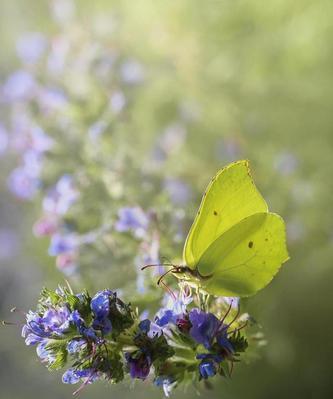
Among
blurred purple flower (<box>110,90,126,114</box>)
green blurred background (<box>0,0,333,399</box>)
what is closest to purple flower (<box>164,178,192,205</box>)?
green blurred background (<box>0,0,333,399</box>)

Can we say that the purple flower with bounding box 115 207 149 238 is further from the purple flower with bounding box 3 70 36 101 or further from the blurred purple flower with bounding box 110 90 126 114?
the purple flower with bounding box 3 70 36 101

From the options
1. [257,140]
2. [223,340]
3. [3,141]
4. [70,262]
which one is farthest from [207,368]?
[3,141]

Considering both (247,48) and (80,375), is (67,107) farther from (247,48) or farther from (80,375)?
(80,375)

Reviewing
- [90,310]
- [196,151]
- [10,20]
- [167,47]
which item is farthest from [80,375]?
[10,20]

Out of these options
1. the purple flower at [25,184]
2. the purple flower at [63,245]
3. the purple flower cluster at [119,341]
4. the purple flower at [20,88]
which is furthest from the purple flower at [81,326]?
the purple flower at [20,88]

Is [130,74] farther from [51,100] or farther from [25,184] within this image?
[25,184]

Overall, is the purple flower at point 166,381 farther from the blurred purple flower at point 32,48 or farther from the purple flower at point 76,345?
the blurred purple flower at point 32,48
